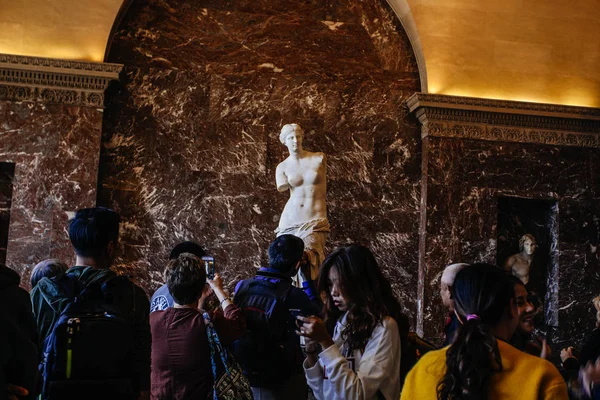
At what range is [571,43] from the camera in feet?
36.8

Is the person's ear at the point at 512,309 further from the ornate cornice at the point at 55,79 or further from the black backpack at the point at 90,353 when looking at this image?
the ornate cornice at the point at 55,79

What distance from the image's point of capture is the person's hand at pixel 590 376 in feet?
9.12

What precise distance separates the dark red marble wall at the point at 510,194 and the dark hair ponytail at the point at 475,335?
797 cm

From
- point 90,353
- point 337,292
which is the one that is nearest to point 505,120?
point 337,292

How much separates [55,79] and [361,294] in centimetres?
739

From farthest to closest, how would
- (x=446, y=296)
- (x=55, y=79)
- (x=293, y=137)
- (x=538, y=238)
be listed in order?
(x=538, y=238) → (x=55, y=79) → (x=293, y=137) → (x=446, y=296)

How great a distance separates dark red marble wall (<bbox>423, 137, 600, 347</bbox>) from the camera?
10.4 m

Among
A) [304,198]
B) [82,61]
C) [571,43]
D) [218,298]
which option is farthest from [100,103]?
[571,43]

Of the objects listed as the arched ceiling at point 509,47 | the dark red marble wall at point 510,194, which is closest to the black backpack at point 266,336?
the dark red marble wall at point 510,194

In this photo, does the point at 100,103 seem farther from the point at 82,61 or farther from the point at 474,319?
the point at 474,319

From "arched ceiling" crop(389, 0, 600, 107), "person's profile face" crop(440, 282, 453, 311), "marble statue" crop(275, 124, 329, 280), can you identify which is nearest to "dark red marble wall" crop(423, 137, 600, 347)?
→ "arched ceiling" crop(389, 0, 600, 107)

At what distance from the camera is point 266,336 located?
421cm

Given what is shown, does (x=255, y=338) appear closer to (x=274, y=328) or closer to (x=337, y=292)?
(x=274, y=328)

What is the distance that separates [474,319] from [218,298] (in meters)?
2.17
